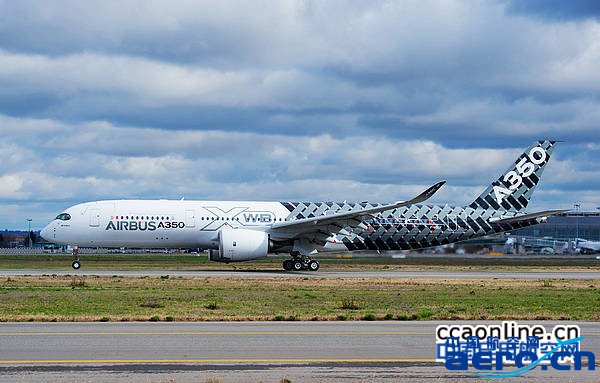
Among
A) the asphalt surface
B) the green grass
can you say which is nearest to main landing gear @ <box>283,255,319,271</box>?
the green grass

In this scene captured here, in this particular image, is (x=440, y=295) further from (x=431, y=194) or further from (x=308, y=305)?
(x=431, y=194)

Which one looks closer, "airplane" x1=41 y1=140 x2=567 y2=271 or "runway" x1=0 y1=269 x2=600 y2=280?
"runway" x1=0 y1=269 x2=600 y2=280

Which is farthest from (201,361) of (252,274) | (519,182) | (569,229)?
(569,229)

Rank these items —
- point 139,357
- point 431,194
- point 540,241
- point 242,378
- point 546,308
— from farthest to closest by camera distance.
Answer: point 540,241 → point 431,194 → point 546,308 → point 139,357 → point 242,378

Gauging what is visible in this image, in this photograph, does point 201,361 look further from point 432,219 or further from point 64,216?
point 432,219

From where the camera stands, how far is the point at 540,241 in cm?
11350

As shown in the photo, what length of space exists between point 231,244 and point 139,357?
27906mm

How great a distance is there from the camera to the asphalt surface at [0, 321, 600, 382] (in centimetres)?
1129

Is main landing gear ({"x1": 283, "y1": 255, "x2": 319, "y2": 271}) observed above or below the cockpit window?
below

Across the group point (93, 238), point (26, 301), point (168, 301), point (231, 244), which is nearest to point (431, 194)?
point (231, 244)

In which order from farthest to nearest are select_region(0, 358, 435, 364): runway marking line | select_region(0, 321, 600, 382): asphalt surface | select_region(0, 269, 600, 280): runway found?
select_region(0, 269, 600, 280): runway < select_region(0, 358, 435, 364): runway marking line < select_region(0, 321, 600, 382): asphalt surface

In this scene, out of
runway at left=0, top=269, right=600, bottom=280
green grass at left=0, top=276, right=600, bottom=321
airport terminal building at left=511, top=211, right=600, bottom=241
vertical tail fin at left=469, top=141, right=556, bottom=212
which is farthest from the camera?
airport terminal building at left=511, top=211, right=600, bottom=241

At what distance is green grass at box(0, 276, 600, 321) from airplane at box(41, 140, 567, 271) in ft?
25.7

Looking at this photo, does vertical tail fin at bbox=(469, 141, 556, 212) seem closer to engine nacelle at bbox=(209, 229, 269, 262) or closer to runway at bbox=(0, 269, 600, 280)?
runway at bbox=(0, 269, 600, 280)
